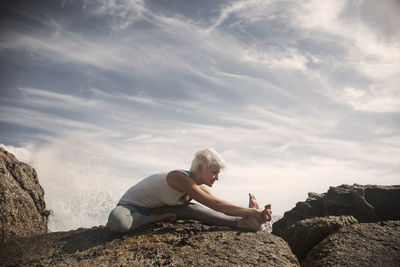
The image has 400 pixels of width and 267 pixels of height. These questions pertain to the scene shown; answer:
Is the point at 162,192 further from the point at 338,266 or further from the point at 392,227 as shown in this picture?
the point at 392,227

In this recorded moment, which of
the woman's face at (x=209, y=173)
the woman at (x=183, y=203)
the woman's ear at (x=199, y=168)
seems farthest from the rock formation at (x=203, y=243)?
the woman's ear at (x=199, y=168)

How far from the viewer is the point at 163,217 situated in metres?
5.61

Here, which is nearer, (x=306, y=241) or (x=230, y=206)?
(x=230, y=206)

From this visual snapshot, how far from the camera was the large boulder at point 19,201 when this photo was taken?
644 centimetres

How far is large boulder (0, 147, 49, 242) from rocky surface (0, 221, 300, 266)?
0.97 meters

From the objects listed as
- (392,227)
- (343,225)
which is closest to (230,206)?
(343,225)

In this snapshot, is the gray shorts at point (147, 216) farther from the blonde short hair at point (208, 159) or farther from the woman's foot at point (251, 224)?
the blonde short hair at point (208, 159)

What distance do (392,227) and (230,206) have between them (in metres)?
2.97

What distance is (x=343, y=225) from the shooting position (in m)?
5.47

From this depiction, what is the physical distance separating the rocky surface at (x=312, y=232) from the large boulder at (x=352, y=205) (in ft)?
3.92

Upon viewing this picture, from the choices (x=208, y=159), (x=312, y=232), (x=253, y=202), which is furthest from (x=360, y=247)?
(x=208, y=159)

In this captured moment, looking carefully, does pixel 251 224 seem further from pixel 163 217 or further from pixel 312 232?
pixel 163 217

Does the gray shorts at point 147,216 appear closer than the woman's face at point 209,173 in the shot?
Yes

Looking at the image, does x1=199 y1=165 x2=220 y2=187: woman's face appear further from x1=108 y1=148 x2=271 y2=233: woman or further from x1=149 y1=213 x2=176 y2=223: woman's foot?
x1=149 y1=213 x2=176 y2=223: woman's foot
